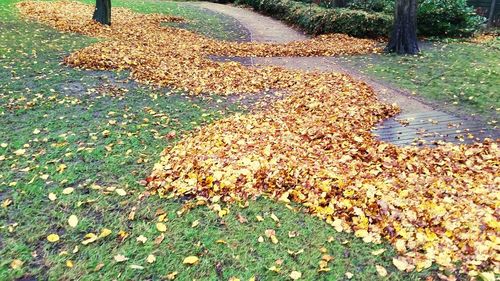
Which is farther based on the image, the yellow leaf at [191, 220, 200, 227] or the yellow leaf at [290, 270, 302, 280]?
the yellow leaf at [191, 220, 200, 227]

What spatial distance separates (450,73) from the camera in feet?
28.7

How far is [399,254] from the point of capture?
10.4ft

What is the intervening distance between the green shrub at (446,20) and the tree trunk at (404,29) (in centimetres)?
311

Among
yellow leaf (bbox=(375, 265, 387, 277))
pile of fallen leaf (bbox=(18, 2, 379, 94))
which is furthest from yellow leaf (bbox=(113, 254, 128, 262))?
pile of fallen leaf (bbox=(18, 2, 379, 94))

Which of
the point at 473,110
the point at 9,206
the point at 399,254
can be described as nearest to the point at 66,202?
the point at 9,206

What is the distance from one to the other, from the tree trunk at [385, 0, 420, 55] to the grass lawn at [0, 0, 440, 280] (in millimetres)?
6633

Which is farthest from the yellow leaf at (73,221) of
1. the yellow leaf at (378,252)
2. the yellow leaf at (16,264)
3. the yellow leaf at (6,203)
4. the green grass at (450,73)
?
the green grass at (450,73)

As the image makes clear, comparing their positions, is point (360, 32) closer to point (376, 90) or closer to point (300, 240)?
point (376, 90)

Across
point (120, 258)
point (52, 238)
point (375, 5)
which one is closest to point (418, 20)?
point (375, 5)

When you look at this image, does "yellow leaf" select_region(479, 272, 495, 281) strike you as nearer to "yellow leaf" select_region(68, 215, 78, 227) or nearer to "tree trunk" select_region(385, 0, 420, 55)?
"yellow leaf" select_region(68, 215, 78, 227)

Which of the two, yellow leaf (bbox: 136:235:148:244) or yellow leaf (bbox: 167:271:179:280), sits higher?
yellow leaf (bbox: 167:271:179:280)

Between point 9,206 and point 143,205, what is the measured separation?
1.15 meters

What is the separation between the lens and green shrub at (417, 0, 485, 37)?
13.2 metres

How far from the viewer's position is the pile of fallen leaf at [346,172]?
332 centimetres
